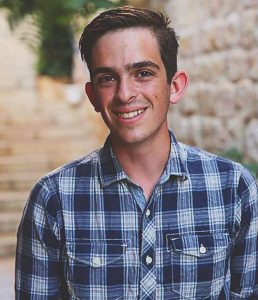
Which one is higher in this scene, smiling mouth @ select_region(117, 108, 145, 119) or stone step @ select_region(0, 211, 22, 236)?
smiling mouth @ select_region(117, 108, 145, 119)

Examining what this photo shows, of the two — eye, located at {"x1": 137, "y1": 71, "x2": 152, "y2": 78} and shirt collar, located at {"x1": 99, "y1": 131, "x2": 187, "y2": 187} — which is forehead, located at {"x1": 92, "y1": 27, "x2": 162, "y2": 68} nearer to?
eye, located at {"x1": 137, "y1": 71, "x2": 152, "y2": 78}

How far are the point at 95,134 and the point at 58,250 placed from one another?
6.55 meters

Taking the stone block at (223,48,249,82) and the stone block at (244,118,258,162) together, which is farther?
the stone block at (223,48,249,82)

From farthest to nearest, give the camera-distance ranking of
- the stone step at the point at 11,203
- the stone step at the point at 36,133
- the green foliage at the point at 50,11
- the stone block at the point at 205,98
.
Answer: the stone step at the point at 36,133
the stone step at the point at 11,203
the stone block at the point at 205,98
the green foliage at the point at 50,11

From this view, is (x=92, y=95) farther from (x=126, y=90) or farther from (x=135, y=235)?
(x=135, y=235)

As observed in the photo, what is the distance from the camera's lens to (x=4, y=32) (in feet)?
37.9

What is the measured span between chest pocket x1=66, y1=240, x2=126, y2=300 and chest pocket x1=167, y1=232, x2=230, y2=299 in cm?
12

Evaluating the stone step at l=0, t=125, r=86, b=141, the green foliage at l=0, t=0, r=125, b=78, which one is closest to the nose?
the green foliage at l=0, t=0, r=125, b=78

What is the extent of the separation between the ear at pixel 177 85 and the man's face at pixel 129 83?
0.23 ft

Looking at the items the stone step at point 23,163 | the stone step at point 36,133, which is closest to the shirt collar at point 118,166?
the stone step at point 23,163

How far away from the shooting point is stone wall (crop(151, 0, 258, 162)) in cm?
448

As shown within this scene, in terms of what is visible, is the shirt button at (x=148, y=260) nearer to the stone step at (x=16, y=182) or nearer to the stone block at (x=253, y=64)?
the stone block at (x=253, y=64)

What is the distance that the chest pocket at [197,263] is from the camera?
159 centimetres

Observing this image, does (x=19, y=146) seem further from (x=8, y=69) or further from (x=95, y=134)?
(x=8, y=69)
